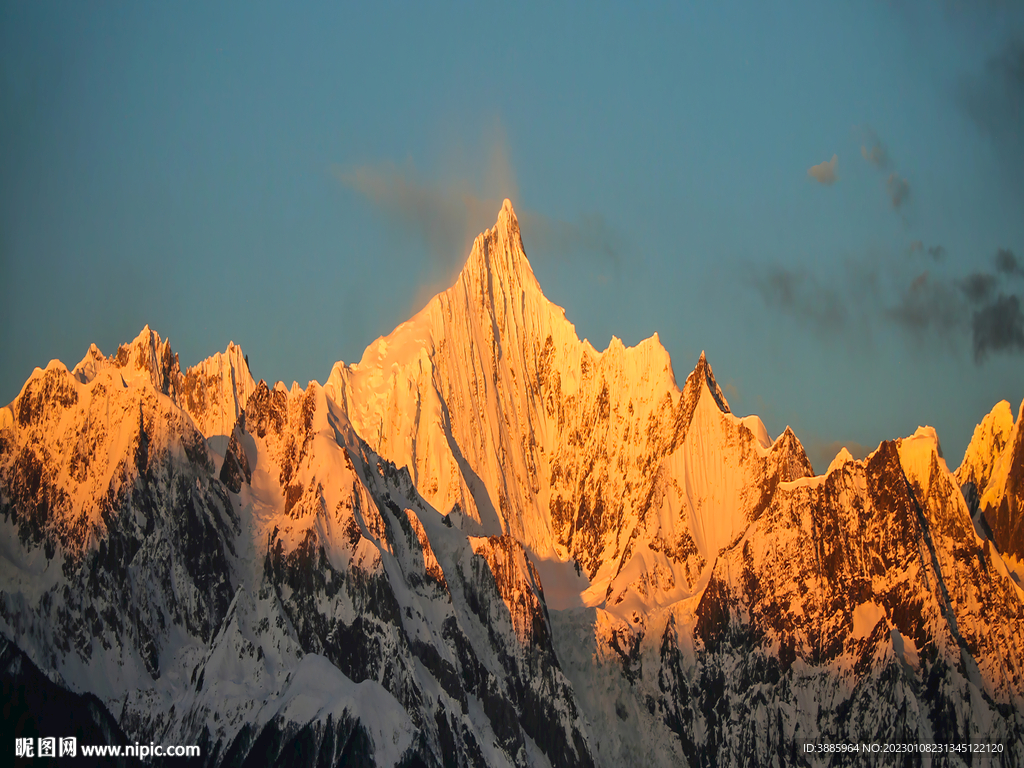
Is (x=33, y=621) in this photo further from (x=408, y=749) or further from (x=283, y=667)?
(x=408, y=749)

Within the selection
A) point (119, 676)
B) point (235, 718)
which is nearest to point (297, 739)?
point (235, 718)

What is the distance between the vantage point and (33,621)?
196000 mm

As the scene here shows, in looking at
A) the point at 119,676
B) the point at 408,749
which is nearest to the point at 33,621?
the point at 119,676

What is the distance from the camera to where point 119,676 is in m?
197

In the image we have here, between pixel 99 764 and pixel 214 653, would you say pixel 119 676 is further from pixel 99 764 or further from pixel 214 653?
pixel 99 764

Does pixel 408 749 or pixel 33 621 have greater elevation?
pixel 33 621

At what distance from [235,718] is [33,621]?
21.3 metres

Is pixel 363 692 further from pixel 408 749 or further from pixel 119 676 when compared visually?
pixel 119 676

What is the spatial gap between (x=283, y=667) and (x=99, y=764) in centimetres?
3254

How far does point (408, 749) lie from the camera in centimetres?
19188

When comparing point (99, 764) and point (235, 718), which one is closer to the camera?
point (99, 764)

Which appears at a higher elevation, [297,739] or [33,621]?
[33,621]

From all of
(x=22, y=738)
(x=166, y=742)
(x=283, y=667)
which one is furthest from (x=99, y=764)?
(x=283, y=667)

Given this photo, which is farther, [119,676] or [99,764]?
[119,676]
